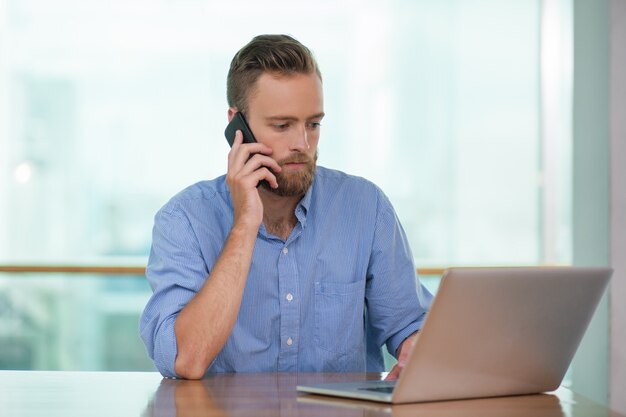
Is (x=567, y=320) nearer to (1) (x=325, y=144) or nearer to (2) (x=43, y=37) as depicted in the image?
(1) (x=325, y=144)

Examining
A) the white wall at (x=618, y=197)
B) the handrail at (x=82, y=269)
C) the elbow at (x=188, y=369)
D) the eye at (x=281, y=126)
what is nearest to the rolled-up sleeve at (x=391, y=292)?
the eye at (x=281, y=126)

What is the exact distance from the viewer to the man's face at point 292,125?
2.01m

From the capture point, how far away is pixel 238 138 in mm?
2072

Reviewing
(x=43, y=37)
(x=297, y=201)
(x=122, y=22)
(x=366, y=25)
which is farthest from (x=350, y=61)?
(x=297, y=201)

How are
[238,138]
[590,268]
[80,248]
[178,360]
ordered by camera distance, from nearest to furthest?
[590,268]
[178,360]
[238,138]
[80,248]

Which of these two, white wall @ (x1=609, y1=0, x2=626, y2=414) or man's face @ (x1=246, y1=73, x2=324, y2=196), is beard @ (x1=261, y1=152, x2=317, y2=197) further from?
white wall @ (x1=609, y1=0, x2=626, y2=414)

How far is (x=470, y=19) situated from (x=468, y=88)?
0.30 m

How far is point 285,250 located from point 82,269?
2.24 m

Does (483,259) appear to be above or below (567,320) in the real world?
below

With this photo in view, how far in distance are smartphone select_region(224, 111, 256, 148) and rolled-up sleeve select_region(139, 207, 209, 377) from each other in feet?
0.77

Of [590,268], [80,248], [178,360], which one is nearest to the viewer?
[590,268]

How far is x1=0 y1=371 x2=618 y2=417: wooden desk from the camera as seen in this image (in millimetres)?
1326

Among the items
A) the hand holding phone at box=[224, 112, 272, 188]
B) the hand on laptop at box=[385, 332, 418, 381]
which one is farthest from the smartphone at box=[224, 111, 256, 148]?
the hand on laptop at box=[385, 332, 418, 381]

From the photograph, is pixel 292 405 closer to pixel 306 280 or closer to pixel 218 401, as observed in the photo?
pixel 218 401
